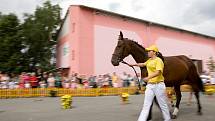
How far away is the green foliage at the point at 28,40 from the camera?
42625 mm

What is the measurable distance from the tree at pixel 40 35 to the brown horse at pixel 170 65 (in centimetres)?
3324

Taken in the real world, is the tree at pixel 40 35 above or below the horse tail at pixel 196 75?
above

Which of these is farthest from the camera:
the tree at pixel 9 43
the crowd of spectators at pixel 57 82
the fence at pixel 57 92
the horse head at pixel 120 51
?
the tree at pixel 9 43

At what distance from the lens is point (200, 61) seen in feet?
161

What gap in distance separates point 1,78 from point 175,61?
14.7 m

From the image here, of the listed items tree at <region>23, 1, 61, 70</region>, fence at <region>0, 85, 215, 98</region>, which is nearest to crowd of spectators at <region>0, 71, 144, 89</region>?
fence at <region>0, 85, 215, 98</region>

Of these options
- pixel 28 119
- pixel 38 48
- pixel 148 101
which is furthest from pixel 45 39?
pixel 148 101

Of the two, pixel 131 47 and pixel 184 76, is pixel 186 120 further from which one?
pixel 131 47

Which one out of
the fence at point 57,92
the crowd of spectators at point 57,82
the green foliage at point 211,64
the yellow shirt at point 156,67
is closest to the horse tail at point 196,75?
the yellow shirt at point 156,67

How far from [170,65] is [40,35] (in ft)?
114

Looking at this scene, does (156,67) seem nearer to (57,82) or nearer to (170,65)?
(170,65)

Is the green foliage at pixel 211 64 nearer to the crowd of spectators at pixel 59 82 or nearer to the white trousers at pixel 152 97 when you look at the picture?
the crowd of spectators at pixel 59 82

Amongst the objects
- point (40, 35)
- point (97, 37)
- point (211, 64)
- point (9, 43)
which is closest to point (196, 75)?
point (97, 37)

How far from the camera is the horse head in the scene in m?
9.98
